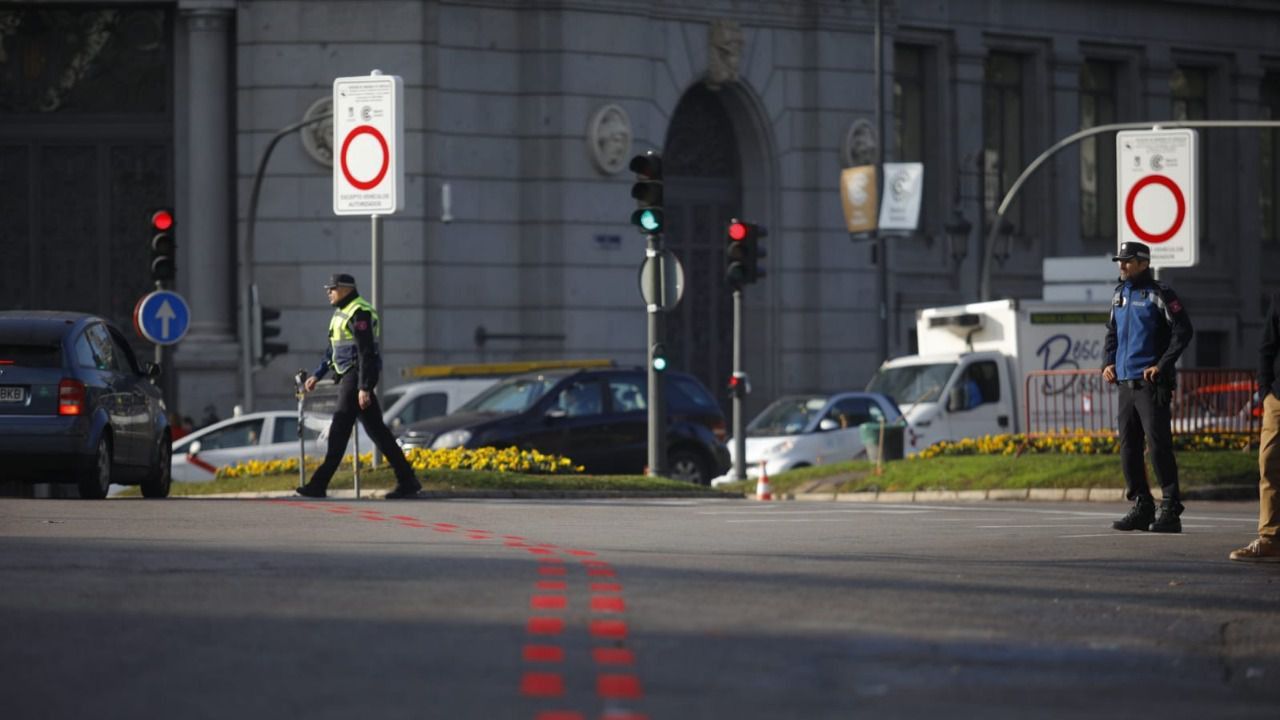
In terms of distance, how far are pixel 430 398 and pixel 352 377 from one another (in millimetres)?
10774

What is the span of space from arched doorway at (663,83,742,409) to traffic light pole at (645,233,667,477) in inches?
692

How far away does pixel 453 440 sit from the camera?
1042 inches

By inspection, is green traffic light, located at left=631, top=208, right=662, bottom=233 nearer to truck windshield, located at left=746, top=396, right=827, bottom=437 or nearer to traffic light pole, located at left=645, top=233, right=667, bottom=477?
traffic light pole, located at left=645, top=233, right=667, bottom=477

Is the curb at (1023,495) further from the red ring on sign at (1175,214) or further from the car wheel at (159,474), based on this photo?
the car wheel at (159,474)

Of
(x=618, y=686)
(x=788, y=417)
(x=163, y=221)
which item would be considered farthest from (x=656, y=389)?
(x=618, y=686)

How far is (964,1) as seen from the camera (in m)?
49.4

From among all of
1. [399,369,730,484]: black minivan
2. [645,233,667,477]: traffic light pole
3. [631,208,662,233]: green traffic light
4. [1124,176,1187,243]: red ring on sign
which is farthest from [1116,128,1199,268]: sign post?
[399,369,730,484]: black minivan

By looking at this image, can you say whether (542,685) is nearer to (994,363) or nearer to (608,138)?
(994,363)

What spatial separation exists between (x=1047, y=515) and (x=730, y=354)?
26.1 m

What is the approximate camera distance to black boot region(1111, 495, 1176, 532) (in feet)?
51.4

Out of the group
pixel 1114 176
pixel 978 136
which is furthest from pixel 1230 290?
pixel 978 136

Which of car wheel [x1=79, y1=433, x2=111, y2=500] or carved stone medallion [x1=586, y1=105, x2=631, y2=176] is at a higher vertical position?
carved stone medallion [x1=586, y1=105, x2=631, y2=176]

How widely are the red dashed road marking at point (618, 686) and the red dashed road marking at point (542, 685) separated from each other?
0.12 metres

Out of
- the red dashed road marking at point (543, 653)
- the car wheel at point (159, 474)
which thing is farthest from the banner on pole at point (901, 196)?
the red dashed road marking at point (543, 653)
